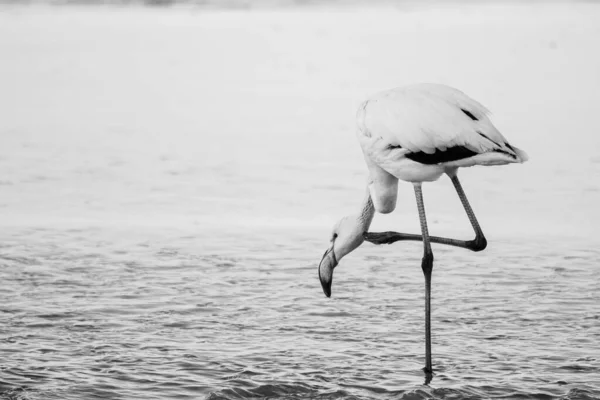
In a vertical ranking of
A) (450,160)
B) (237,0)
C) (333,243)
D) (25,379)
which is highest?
(237,0)

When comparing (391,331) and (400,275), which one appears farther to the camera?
(400,275)

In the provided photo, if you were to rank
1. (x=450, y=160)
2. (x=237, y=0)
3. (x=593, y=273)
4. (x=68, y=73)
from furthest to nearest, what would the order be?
Answer: (x=237, y=0), (x=68, y=73), (x=593, y=273), (x=450, y=160)

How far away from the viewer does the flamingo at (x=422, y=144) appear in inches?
269

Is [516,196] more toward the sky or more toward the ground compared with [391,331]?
more toward the sky

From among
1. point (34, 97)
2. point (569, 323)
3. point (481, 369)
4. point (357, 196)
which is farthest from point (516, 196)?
point (34, 97)

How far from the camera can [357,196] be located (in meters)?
11.1

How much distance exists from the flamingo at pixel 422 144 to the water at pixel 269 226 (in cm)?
51

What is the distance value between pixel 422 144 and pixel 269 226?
135 inches

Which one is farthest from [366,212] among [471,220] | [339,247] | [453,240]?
[471,220]

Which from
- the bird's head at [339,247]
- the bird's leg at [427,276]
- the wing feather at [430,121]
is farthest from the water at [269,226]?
the wing feather at [430,121]

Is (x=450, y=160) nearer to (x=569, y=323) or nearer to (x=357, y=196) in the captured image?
(x=569, y=323)

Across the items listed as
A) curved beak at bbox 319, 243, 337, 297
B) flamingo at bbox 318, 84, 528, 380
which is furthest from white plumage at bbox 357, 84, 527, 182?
curved beak at bbox 319, 243, 337, 297

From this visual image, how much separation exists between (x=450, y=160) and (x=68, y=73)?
475 inches

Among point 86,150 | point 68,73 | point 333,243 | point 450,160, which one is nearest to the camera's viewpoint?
point 450,160
